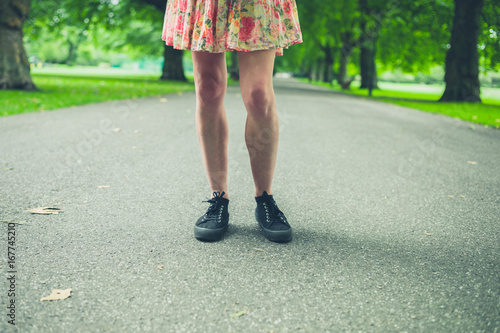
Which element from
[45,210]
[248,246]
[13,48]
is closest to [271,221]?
[248,246]

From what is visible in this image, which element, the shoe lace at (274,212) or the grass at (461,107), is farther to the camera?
the grass at (461,107)

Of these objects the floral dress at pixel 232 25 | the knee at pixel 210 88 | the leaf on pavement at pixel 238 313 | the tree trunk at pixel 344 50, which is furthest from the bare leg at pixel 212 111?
the tree trunk at pixel 344 50

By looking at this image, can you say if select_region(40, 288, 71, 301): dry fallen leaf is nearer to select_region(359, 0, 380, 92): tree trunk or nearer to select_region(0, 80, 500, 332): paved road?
select_region(0, 80, 500, 332): paved road

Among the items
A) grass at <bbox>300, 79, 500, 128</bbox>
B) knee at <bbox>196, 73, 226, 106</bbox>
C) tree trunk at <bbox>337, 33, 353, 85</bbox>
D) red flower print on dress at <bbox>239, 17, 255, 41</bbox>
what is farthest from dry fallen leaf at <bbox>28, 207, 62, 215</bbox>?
tree trunk at <bbox>337, 33, 353, 85</bbox>

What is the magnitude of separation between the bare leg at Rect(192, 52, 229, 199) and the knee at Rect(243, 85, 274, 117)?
7.1 inches

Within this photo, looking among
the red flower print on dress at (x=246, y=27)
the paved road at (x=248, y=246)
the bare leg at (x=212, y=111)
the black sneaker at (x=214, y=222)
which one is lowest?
the paved road at (x=248, y=246)

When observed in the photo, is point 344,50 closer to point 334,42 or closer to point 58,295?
point 334,42

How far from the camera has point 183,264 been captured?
1.88 metres

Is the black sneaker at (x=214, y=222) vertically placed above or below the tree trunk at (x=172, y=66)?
below

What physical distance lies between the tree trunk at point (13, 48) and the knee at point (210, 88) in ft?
38.1

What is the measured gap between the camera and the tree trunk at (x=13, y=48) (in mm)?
11484

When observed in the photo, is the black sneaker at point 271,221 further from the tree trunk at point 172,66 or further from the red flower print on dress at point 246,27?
the tree trunk at point 172,66

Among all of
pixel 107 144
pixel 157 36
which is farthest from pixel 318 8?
pixel 107 144

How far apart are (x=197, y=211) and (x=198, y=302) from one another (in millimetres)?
1121
